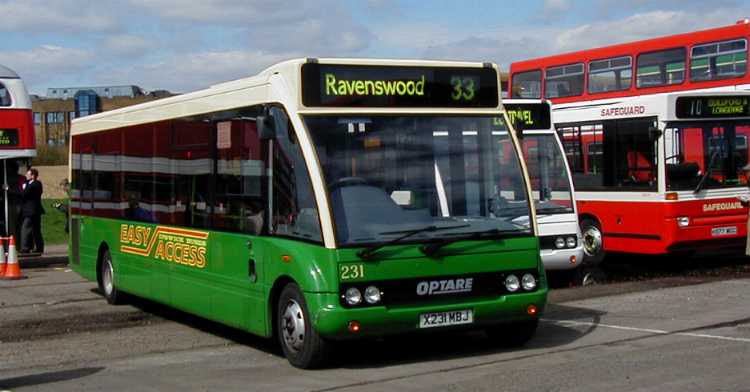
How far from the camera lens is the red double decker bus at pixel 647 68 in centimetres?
2133

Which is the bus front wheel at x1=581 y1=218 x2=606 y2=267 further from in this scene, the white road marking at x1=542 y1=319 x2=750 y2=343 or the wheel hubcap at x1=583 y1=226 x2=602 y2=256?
the white road marking at x1=542 y1=319 x2=750 y2=343

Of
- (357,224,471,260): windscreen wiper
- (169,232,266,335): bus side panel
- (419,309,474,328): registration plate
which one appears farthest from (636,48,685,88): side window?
(419,309,474,328): registration plate

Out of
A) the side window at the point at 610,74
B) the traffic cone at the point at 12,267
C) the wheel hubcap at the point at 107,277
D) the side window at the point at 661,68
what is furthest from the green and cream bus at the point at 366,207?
the side window at the point at 610,74

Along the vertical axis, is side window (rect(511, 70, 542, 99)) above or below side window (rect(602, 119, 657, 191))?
above

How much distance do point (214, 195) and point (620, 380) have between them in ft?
15.2

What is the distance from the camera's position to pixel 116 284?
1467 centimetres

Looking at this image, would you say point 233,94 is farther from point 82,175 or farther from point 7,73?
point 7,73

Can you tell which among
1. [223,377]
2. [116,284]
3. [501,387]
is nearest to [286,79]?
[223,377]

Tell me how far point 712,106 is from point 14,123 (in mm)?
14106

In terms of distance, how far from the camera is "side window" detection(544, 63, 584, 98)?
25.0 metres

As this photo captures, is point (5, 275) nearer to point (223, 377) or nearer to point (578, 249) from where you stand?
point (578, 249)

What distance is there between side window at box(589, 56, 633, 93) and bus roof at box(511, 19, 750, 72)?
0.45 ft

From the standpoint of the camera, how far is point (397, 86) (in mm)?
9883

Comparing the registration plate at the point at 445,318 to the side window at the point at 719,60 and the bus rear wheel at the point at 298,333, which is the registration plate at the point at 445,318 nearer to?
the bus rear wheel at the point at 298,333
